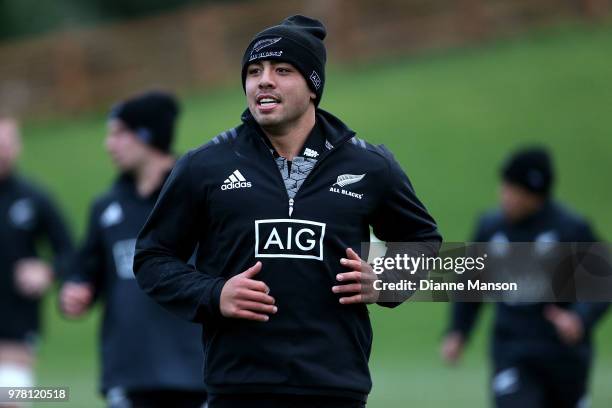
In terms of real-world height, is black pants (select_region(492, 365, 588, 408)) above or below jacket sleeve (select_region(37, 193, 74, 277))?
below

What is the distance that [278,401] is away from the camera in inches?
194

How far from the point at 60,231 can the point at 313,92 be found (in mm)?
5079

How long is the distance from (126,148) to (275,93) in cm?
266

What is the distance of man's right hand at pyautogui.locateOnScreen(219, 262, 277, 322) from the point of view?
15.8ft

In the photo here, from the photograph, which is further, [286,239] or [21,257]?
[21,257]

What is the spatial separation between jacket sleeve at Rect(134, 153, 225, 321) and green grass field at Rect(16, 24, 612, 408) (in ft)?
38.7

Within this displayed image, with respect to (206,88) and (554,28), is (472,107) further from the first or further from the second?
(206,88)

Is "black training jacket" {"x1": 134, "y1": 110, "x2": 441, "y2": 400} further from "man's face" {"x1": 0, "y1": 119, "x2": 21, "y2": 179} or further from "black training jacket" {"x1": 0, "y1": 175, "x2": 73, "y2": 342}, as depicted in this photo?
"man's face" {"x1": 0, "y1": 119, "x2": 21, "y2": 179}

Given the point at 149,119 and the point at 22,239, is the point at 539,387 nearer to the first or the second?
the point at 149,119

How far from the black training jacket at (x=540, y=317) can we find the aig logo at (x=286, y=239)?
3924 millimetres

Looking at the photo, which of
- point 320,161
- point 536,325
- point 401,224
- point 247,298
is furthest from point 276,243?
point 536,325

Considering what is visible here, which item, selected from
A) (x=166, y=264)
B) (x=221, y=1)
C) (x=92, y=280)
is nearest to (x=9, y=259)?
(x=92, y=280)

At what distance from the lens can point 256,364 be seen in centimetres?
491

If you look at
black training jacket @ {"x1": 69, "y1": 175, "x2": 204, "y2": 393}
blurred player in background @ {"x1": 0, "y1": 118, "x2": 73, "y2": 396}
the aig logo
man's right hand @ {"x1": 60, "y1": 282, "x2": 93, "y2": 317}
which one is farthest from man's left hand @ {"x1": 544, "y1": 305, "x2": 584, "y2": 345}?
the aig logo
